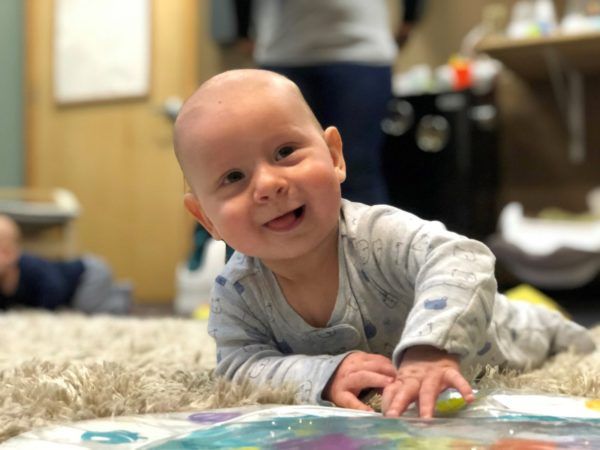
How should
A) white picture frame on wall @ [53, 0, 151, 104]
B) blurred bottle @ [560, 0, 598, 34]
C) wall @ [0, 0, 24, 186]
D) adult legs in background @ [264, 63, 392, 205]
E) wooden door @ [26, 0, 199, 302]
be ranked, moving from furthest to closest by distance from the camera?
wall @ [0, 0, 24, 186], white picture frame on wall @ [53, 0, 151, 104], wooden door @ [26, 0, 199, 302], blurred bottle @ [560, 0, 598, 34], adult legs in background @ [264, 63, 392, 205]

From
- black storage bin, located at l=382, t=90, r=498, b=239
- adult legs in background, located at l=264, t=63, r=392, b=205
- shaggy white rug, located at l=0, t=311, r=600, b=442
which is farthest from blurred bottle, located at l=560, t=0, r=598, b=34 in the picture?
shaggy white rug, located at l=0, t=311, r=600, b=442

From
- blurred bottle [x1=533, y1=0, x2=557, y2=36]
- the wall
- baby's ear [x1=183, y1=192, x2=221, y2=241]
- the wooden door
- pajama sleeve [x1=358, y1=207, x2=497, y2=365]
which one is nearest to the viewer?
pajama sleeve [x1=358, y1=207, x2=497, y2=365]

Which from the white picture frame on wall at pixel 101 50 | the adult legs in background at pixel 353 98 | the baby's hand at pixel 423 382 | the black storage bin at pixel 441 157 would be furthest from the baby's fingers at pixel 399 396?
the white picture frame on wall at pixel 101 50

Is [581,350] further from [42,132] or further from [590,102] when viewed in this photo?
[42,132]

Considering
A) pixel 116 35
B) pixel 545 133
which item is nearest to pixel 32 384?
pixel 545 133

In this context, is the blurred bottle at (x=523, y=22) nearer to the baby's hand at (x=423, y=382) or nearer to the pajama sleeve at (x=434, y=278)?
the pajama sleeve at (x=434, y=278)

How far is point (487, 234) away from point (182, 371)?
1.66 metres

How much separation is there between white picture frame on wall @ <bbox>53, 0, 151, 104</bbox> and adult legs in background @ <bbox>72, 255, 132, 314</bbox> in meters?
1.10

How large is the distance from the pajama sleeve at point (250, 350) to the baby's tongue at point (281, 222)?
11cm

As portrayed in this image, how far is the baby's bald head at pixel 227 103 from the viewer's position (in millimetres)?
595

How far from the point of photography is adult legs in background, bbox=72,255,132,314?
2.12 metres

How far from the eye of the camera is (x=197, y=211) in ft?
2.16

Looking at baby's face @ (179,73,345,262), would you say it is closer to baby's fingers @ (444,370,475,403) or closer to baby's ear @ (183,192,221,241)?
baby's ear @ (183,192,221,241)

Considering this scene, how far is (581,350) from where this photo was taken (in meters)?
0.88
